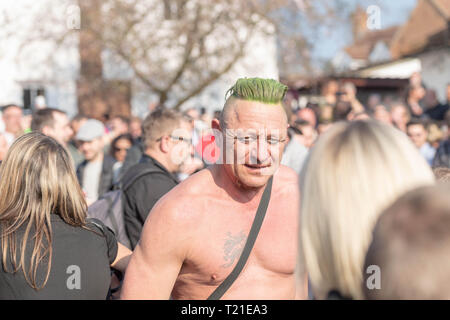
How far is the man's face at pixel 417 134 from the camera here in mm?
7309

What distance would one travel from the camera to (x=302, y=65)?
18.9m

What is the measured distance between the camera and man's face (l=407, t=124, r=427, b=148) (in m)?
7.31

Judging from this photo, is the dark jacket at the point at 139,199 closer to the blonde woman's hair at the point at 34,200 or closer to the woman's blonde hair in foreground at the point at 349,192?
the blonde woman's hair at the point at 34,200

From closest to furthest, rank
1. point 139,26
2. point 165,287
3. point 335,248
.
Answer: point 335,248, point 165,287, point 139,26

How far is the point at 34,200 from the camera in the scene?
109 inches

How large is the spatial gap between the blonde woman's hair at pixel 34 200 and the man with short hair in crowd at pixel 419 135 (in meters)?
5.46

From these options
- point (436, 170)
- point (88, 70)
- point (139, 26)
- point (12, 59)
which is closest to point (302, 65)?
point (139, 26)

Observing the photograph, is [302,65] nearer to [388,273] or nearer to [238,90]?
[238,90]

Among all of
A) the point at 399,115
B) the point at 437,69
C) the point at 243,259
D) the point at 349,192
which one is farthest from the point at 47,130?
the point at 437,69

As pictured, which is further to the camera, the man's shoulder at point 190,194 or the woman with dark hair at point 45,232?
the man's shoulder at point 190,194

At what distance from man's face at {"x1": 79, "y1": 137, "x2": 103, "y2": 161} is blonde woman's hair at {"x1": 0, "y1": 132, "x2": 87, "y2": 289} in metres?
3.44

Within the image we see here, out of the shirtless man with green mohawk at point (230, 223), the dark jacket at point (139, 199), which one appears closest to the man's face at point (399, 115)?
the dark jacket at point (139, 199)
